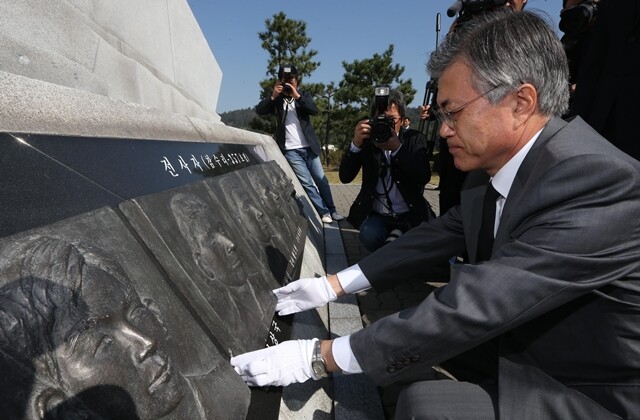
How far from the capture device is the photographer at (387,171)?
308cm

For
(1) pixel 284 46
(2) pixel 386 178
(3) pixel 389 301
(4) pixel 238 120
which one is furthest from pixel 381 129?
(4) pixel 238 120

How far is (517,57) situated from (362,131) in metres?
1.87

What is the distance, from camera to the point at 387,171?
11.1 feet

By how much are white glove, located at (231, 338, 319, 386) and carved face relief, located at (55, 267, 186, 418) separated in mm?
301

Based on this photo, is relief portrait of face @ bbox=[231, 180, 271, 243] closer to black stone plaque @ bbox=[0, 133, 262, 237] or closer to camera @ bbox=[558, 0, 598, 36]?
black stone plaque @ bbox=[0, 133, 262, 237]

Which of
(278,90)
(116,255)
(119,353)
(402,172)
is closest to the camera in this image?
(119,353)

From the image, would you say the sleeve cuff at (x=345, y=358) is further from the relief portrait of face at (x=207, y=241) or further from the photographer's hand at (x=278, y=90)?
the photographer's hand at (x=278, y=90)

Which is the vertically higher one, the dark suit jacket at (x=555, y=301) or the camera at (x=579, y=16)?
the camera at (x=579, y=16)

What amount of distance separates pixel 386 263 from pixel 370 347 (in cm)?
76

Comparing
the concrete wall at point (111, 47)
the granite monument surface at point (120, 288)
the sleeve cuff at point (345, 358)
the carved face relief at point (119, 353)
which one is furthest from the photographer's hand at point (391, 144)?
the carved face relief at point (119, 353)

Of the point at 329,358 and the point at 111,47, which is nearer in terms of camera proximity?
the point at 329,358

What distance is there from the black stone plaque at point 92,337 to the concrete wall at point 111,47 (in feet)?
4.06

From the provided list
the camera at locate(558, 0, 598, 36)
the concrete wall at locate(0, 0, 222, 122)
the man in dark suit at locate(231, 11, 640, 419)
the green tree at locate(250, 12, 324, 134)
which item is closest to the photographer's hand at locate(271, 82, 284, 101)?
the concrete wall at locate(0, 0, 222, 122)

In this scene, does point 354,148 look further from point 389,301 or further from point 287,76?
point 287,76
